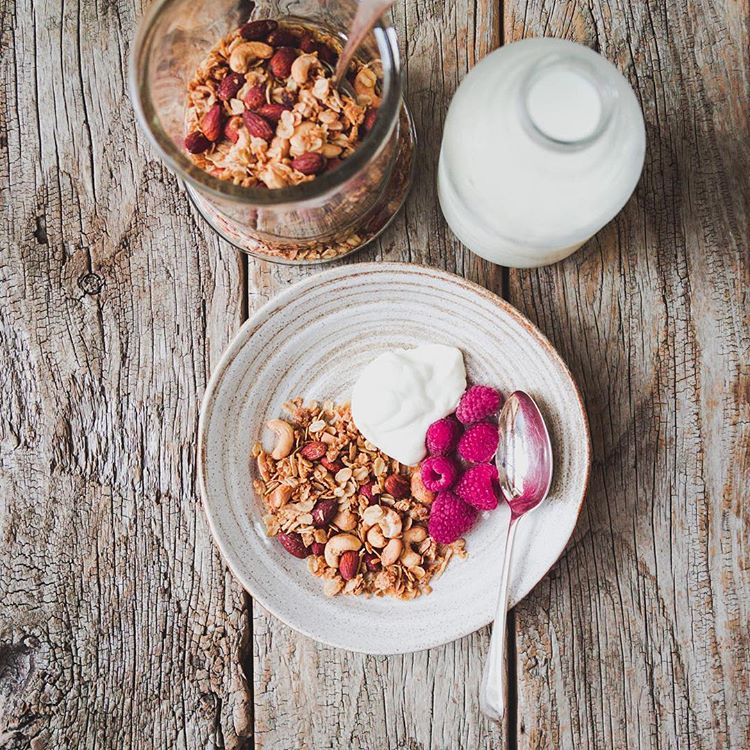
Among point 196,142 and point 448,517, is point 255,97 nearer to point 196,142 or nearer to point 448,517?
point 196,142

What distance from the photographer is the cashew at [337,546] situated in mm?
790

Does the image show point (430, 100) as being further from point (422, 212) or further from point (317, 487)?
point (317, 487)

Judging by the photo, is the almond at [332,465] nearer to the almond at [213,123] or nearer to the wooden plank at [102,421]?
the wooden plank at [102,421]

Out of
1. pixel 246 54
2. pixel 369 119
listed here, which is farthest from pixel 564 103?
pixel 246 54

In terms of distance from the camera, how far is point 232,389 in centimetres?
80

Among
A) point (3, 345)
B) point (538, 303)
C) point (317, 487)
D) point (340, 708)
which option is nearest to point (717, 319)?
point (538, 303)

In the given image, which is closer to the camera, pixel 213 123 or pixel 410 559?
pixel 213 123

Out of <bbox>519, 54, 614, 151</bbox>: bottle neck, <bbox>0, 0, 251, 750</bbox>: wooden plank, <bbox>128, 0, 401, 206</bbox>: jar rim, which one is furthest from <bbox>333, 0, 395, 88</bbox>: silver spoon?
<bbox>0, 0, 251, 750</bbox>: wooden plank

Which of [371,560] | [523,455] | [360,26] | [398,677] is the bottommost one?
[398,677]

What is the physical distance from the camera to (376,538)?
79cm

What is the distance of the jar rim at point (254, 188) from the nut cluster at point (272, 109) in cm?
4

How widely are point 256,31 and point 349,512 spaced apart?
0.47 metres

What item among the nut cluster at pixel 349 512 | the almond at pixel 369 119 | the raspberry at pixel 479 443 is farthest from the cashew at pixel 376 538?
the almond at pixel 369 119

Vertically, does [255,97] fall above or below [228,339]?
above
